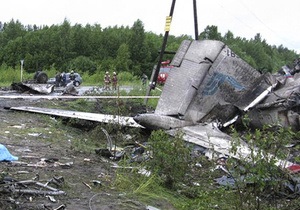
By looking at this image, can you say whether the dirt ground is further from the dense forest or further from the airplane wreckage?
the dense forest

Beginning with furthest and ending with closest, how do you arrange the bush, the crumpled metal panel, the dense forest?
the dense forest → the crumpled metal panel → the bush

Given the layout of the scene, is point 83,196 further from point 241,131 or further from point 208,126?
point 241,131

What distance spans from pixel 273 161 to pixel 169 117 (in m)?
5.23

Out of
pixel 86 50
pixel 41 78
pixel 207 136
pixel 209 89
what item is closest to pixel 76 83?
pixel 41 78

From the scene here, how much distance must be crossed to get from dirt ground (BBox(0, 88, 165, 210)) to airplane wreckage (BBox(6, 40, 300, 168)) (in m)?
1.62

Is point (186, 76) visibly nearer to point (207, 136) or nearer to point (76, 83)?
point (207, 136)

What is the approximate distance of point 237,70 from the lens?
32.5 ft

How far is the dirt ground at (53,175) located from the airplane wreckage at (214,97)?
1.62m

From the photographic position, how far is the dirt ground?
12.9ft

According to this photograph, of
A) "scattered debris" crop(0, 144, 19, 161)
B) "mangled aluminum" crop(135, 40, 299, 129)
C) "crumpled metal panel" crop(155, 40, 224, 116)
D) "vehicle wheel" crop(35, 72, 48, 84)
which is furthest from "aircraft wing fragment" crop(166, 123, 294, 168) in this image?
"vehicle wheel" crop(35, 72, 48, 84)

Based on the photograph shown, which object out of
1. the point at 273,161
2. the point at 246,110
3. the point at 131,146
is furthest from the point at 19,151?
the point at 246,110

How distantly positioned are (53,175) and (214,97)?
5.43 m

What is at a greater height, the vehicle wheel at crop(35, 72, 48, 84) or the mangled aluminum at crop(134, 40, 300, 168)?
the mangled aluminum at crop(134, 40, 300, 168)

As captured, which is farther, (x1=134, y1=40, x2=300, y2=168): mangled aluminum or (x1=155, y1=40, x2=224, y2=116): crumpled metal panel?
(x1=155, y1=40, x2=224, y2=116): crumpled metal panel
